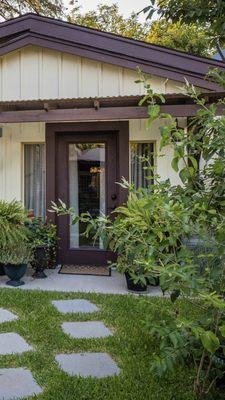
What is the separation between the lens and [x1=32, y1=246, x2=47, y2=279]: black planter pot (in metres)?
5.50

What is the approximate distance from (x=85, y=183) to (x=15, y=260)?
1959 mm

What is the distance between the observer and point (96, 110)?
5449 mm

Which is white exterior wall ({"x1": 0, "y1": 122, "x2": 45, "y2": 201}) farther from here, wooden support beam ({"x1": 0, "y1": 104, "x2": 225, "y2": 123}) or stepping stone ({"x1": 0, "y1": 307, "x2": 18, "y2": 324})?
stepping stone ({"x1": 0, "y1": 307, "x2": 18, "y2": 324})

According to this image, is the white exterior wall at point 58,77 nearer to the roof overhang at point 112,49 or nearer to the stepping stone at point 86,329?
the roof overhang at point 112,49

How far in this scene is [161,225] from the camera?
1994 millimetres

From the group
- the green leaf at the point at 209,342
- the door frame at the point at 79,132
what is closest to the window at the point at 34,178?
the door frame at the point at 79,132

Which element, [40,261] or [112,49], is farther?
[112,49]

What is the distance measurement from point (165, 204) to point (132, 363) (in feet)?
5.41

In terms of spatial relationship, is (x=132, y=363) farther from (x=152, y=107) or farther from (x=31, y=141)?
(x=31, y=141)

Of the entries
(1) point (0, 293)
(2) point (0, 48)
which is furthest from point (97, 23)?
(1) point (0, 293)

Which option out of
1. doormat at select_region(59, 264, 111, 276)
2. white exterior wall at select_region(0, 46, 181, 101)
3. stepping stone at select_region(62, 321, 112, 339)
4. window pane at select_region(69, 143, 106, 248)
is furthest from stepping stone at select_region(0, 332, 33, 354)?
white exterior wall at select_region(0, 46, 181, 101)

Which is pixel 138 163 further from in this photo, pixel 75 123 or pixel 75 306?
pixel 75 306

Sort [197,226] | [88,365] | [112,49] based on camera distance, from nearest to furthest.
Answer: [197,226] < [88,365] < [112,49]

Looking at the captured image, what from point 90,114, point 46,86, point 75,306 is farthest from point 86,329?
point 46,86
